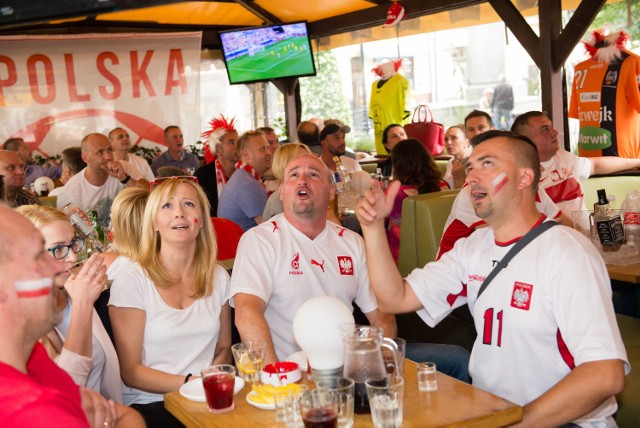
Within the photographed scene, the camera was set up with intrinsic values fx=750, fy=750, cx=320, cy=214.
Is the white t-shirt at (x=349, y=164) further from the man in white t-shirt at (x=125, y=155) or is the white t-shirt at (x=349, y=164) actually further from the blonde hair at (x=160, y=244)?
the blonde hair at (x=160, y=244)

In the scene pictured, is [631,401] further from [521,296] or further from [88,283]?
[88,283]

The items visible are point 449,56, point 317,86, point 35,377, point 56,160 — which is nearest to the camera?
point 35,377

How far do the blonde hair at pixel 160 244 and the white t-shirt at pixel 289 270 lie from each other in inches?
4.6

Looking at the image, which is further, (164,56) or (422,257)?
(164,56)

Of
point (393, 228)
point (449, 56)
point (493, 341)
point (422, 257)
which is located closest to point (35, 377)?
point (493, 341)

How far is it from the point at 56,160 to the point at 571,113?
6.87 meters

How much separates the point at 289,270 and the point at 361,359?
121cm

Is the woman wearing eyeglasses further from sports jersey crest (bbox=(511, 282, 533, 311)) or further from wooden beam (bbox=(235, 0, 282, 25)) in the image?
wooden beam (bbox=(235, 0, 282, 25))

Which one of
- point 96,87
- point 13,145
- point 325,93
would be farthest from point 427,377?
point 325,93

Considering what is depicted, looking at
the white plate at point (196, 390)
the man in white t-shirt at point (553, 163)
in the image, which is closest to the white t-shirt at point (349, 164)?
the man in white t-shirt at point (553, 163)

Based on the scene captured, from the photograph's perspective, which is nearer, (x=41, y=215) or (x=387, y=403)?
(x=387, y=403)

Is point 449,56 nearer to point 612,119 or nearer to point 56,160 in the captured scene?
Answer: point 612,119

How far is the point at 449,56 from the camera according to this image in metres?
9.77

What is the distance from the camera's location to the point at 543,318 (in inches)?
95.6
